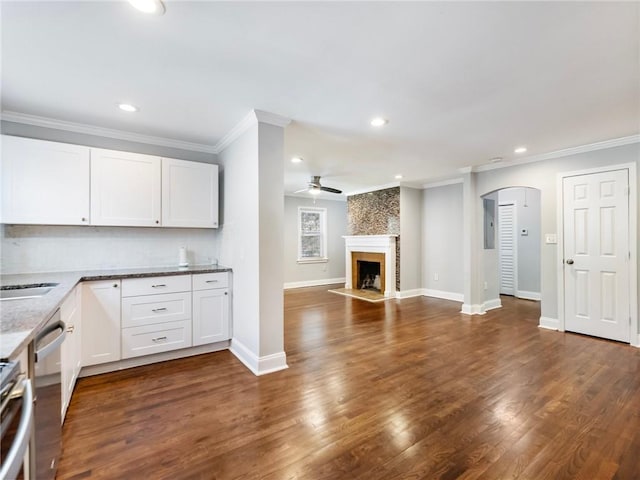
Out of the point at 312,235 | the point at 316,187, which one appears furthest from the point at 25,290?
the point at 312,235

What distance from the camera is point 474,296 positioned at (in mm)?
4988

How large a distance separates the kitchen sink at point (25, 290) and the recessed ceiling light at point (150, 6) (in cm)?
191

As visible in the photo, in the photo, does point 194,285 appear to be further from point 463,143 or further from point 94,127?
point 463,143

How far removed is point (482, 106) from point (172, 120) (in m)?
2.90

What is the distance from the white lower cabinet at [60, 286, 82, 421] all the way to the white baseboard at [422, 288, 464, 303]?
5.90 m

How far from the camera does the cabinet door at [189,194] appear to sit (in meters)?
3.28

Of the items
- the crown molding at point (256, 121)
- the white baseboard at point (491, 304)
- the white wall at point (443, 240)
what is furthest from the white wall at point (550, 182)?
the crown molding at point (256, 121)

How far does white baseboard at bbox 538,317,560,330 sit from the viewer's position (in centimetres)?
407

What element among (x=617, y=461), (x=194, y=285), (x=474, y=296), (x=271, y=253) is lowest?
(x=617, y=461)

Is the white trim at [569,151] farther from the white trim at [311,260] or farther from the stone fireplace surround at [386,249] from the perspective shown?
the white trim at [311,260]

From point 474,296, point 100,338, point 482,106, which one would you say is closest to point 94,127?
point 100,338

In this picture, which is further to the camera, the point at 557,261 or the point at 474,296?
the point at 474,296

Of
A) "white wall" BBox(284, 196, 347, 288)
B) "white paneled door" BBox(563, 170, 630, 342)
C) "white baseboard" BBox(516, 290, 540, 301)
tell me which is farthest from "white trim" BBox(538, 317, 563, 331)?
"white wall" BBox(284, 196, 347, 288)

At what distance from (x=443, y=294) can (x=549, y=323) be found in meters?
2.22
